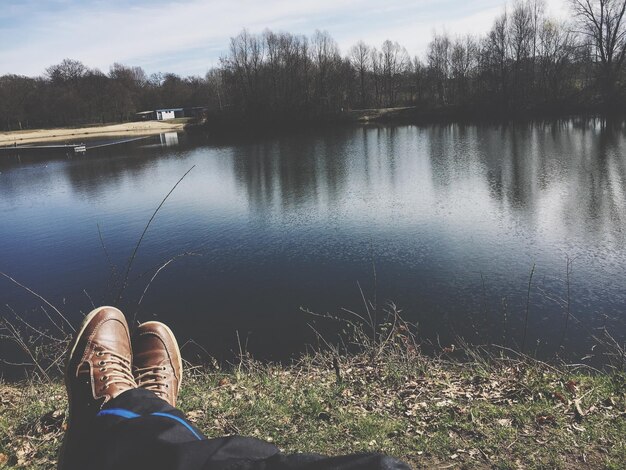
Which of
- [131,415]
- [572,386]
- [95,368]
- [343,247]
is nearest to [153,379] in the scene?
[95,368]

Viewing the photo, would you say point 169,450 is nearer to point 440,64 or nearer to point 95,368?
point 95,368

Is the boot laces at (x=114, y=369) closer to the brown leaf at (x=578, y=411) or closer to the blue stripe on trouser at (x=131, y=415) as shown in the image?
the blue stripe on trouser at (x=131, y=415)

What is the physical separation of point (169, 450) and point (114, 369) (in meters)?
1.41

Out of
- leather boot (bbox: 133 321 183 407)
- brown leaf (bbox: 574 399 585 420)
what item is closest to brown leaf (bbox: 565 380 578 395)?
brown leaf (bbox: 574 399 585 420)

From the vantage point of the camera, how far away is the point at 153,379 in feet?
10.1

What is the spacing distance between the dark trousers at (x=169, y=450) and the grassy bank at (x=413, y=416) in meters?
2.03

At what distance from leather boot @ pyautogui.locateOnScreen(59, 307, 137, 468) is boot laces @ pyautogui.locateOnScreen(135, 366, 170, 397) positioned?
0.10 m

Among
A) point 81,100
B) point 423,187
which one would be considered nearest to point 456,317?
point 423,187

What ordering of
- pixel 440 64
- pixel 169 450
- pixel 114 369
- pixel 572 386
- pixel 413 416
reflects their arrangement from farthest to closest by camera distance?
pixel 440 64 < pixel 572 386 < pixel 413 416 < pixel 114 369 < pixel 169 450

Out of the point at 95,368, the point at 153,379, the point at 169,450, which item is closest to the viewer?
the point at 169,450

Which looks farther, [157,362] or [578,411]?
[578,411]

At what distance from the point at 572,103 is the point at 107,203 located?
2412 inches

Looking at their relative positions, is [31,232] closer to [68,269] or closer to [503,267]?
[68,269]

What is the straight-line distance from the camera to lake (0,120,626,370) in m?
10.7
